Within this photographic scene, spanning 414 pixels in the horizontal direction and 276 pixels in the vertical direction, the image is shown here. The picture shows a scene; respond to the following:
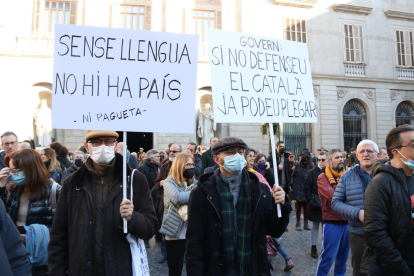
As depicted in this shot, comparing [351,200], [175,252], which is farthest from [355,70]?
[175,252]

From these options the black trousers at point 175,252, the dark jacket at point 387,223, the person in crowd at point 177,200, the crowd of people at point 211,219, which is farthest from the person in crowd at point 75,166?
the dark jacket at point 387,223

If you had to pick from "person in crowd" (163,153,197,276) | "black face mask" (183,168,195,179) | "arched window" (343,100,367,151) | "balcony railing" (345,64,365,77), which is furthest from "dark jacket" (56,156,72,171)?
"balcony railing" (345,64,365,77)

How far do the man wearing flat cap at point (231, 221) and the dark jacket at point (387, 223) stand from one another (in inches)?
24.8

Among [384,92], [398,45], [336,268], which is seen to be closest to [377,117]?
[384,92]

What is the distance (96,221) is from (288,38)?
18.6 metres

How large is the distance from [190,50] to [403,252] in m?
2.26

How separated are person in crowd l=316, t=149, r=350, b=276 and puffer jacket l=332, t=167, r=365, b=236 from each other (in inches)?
29.8

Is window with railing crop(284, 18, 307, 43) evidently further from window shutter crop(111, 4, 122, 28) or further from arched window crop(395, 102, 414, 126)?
window shutter crop(111, 4, 122, 28)

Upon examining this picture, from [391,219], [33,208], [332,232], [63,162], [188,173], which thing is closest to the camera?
[391,219]

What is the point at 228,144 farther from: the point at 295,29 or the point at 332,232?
the point at 295,29

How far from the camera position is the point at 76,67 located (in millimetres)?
2592

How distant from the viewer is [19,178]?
3039 mm

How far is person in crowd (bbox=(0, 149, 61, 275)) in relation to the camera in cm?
302

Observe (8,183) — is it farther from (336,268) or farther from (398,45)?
(398,45)
